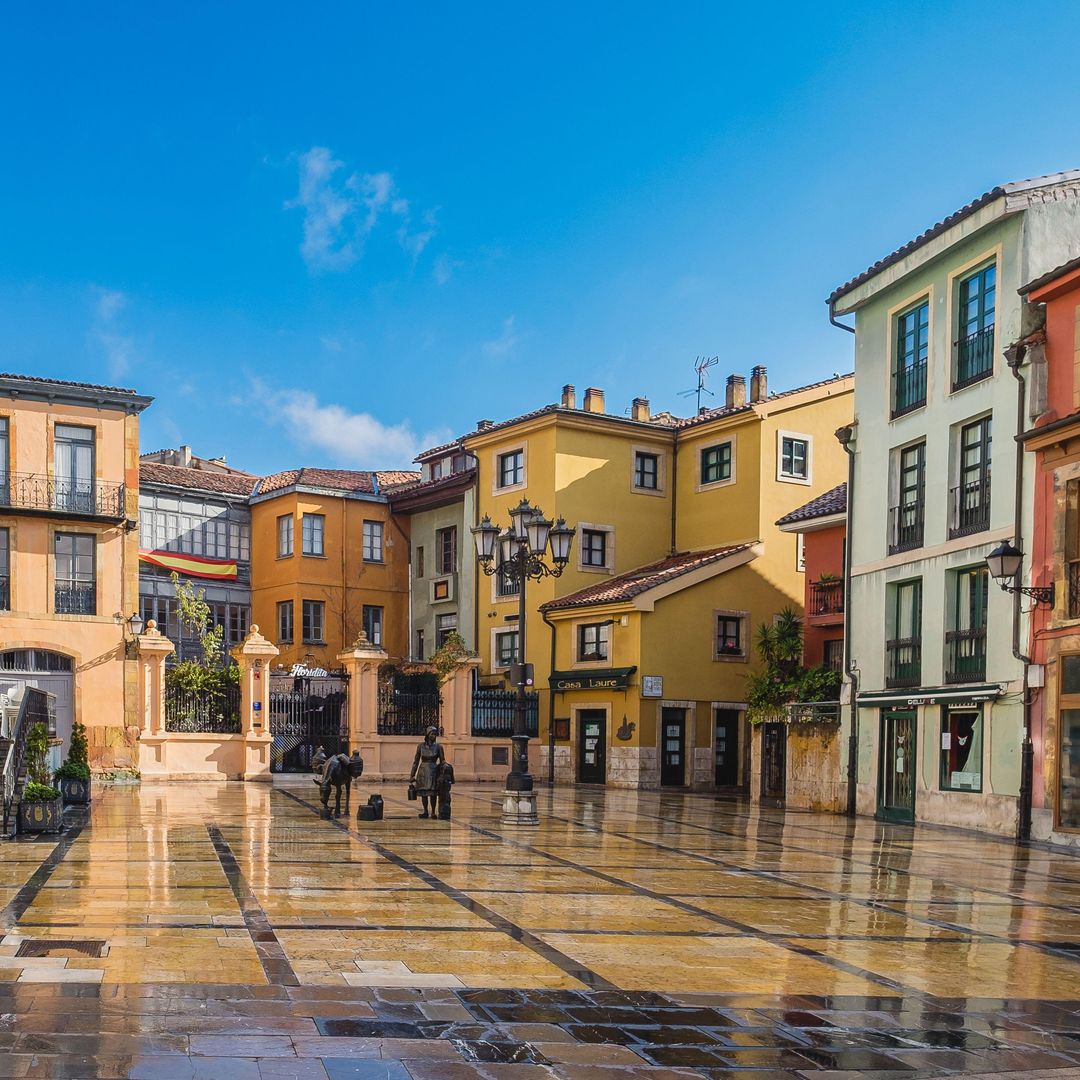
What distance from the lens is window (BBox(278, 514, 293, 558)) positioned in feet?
153

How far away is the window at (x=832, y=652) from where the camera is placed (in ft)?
104

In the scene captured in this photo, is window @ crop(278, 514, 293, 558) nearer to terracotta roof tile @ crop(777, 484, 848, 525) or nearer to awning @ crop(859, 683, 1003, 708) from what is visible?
terracotta roof tile @ crop(777, 484, 848, 525)

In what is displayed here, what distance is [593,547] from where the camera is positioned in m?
40.2

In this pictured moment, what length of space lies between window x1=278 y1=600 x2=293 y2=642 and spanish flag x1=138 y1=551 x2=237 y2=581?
2479 mm

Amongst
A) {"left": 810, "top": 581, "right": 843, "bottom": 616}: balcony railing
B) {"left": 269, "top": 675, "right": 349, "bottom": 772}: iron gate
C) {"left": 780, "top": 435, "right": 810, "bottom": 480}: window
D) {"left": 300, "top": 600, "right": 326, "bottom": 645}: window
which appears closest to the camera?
{"left": 810, "top": 581, "right": 843, "bottom": 616}: balcony railing

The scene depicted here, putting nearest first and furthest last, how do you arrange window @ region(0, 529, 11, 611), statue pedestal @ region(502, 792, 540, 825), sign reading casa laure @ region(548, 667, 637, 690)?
statue pedestal @ region(502, 792, 540, 825) → window @ region(0, 529, 11, 611) → sign reading casa laure @ region(548, 667, 637, 690)

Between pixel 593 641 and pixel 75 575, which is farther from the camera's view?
pixel 593 641

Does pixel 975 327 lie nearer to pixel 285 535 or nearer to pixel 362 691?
pixel 362 691

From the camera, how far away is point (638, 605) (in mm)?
35625

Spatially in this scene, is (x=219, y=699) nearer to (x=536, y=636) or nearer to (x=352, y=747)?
(x=352, y=747)

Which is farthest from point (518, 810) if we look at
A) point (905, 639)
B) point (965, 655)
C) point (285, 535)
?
point (285, 535)

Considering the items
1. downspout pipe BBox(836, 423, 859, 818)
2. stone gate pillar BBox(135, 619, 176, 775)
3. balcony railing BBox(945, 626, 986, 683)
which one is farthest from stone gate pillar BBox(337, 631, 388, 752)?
balcony railing BBox(945, 626, 986, 683)

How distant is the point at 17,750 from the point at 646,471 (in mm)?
26115

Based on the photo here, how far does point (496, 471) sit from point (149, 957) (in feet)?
109
